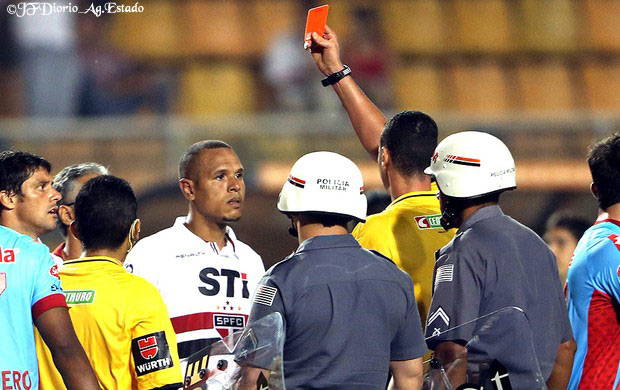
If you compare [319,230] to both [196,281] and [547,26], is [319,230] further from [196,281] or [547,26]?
[547,26]

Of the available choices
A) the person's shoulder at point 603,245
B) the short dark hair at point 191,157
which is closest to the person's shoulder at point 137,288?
the short dark hair at point 191,157

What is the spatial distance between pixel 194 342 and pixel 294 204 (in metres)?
1.13

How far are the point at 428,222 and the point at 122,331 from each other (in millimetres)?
1353

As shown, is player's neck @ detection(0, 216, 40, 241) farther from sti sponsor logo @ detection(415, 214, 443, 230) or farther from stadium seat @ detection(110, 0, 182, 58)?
stadium seat @ detection(110, 0, 182, 58)

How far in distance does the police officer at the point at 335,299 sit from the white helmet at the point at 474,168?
1.26ft

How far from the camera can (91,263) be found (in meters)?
4.52

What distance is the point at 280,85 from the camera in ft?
36.5

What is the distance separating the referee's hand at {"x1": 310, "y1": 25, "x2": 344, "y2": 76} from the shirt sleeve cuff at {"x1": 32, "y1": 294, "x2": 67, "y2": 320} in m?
1.90

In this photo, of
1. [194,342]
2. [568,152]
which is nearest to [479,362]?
[194,342]

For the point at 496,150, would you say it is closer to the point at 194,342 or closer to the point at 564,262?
the point at 194,342

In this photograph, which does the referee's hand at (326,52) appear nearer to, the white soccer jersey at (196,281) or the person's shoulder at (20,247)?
the white soccer jersey at (196,281)

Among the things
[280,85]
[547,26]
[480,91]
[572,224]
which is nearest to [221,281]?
[572,224]

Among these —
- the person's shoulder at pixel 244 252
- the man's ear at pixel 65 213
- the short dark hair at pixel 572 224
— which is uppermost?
the man's ear at pixel 65 213

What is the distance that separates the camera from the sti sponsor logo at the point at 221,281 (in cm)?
504
